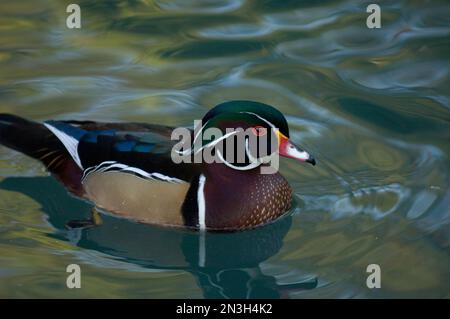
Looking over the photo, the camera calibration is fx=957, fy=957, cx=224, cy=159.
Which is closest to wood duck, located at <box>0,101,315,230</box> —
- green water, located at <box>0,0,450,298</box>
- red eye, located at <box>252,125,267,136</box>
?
red eye, located at <box>252,125,267,136</box>

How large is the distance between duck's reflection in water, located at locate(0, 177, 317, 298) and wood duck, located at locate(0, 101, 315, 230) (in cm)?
7

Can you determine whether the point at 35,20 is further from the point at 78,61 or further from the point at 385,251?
the point at 385,251

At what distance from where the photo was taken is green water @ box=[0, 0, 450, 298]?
5672mm

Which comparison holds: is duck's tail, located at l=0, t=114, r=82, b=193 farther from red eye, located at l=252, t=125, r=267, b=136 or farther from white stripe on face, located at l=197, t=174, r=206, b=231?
red eye, located at l=252, t=125, r=267, b=136

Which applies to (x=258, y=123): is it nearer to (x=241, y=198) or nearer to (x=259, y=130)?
(x=259, y=130)

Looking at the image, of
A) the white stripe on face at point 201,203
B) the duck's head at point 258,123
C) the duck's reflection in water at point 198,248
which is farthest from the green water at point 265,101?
the duck's head at point 258,123

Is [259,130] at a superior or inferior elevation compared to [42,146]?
inferior

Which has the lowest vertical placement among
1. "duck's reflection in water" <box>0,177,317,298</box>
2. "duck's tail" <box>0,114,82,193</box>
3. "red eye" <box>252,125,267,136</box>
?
"duck's reflection in water" <box>0,177,317,298</box>

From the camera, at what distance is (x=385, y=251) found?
5.83 meters

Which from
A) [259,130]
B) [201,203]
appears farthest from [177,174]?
[259,130]

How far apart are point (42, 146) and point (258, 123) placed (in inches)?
60.6

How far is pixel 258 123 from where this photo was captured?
5.84 metres

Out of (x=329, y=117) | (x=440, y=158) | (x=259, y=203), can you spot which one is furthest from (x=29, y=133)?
(x=440, y=158)

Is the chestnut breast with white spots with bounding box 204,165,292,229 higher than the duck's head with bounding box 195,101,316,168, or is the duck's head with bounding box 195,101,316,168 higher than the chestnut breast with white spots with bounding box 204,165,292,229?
the duck's head with bounding box 195,101,316,168
